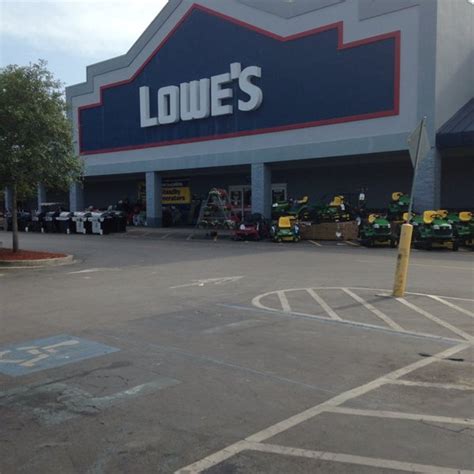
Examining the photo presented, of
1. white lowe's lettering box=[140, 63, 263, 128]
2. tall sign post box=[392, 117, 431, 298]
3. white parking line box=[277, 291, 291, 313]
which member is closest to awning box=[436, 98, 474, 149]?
white lowe's lettering box=[140, 63, 263, 128]

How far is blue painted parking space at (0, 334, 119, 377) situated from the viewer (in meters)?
5.69

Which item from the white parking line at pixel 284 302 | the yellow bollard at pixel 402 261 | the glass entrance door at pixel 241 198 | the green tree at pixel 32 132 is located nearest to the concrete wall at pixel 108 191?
the glass entrance door at pixel 241 198

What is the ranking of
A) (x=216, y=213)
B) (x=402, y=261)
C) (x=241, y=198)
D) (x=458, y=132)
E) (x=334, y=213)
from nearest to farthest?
(x=402, y=261), (x=458, y=132), (x=334, y=213), (x=216, y=213), (x=241, y=198)

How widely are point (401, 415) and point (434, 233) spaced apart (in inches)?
623

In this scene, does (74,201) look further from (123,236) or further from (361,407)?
(361,407)

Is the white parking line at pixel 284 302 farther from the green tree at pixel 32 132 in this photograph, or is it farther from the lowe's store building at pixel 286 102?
the lowe's store building at pixel 286 102

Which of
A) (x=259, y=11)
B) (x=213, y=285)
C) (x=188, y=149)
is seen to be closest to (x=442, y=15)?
(x=259, y=11)

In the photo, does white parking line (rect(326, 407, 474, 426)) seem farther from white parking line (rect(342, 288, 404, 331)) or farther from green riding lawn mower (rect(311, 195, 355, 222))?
green riding lawn mower (rect(311, 195, 355, 222))

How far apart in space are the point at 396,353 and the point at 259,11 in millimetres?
25425

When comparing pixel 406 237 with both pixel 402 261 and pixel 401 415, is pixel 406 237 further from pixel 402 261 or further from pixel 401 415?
pixel 401 415

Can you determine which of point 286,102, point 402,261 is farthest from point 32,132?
point 286,102

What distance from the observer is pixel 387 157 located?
86.3ft

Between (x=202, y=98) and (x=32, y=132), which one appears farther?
(x=202, y=98)

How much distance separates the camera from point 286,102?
2705 cm
